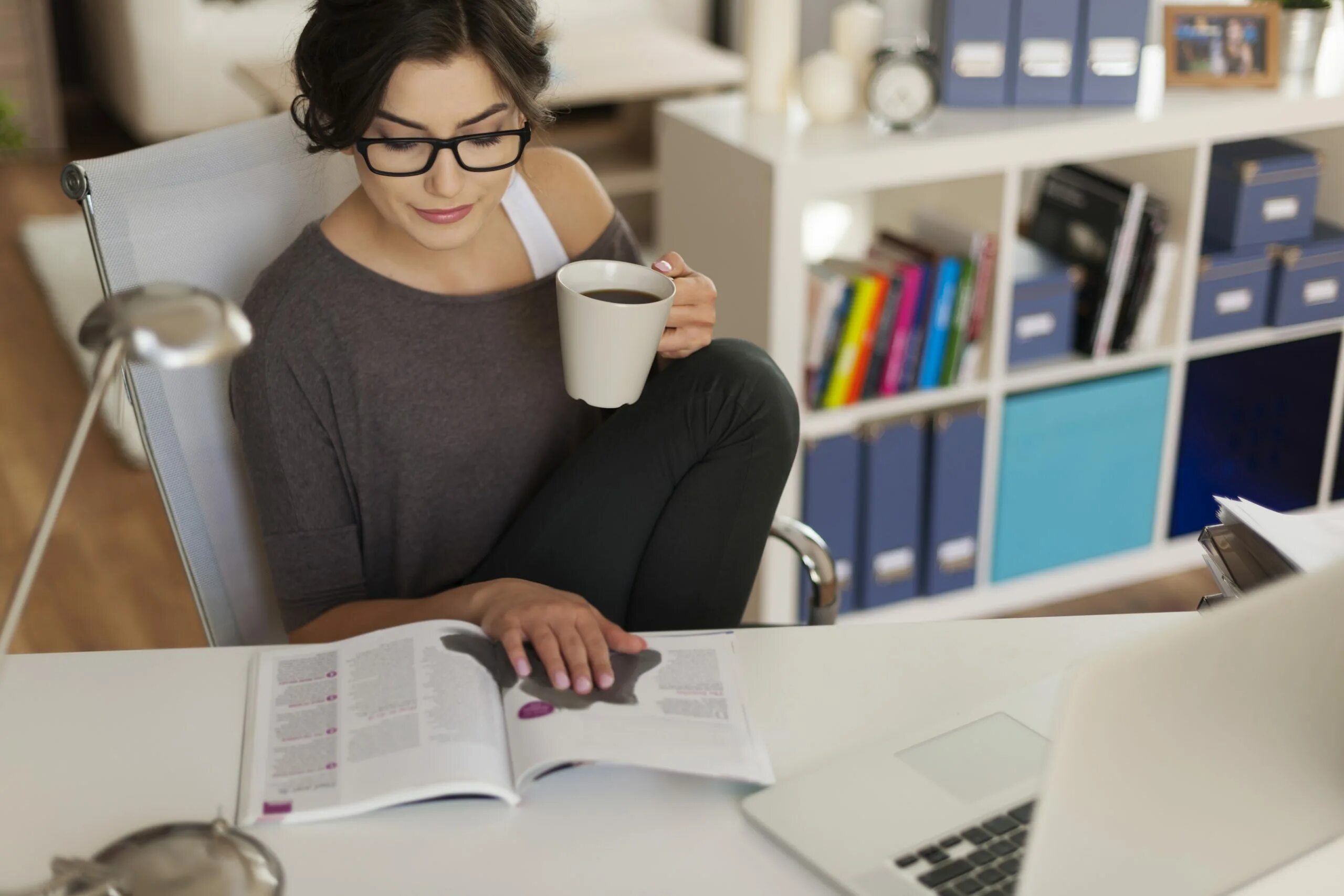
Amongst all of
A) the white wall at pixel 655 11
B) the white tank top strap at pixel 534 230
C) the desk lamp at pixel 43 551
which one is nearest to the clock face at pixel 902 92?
the white tank top strap at pixel 534 230

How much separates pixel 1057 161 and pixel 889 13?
0.72 meters

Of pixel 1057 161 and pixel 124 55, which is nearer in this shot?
pixel 1057 161

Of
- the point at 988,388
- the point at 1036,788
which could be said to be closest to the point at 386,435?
the point at 1036,788

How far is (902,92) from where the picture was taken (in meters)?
2.28

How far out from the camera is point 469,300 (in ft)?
4.80

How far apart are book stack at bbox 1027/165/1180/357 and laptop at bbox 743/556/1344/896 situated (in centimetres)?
159

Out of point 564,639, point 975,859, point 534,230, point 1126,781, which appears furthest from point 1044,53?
point 1126,781

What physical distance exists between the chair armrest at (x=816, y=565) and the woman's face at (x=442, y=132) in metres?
0.47

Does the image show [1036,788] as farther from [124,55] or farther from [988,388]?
[124,55]

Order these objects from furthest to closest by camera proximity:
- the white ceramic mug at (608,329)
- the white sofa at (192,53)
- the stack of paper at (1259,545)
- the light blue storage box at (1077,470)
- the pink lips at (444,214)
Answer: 1. the white sofa at (192,53)
2. the light blue storage box at (1077,470)
3. the pink lips at (444,214)
4. the white ceramic mug at (608,329)
5. the stack of paper at (1259,545)

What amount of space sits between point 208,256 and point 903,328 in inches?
49.7

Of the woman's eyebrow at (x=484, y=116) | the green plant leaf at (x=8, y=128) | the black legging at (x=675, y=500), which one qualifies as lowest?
the green plant leaf at (x=8, y=128)

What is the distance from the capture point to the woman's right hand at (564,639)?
3.52 feet

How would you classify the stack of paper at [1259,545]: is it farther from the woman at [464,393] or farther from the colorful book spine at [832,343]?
the colorful book spine at [832,343]
